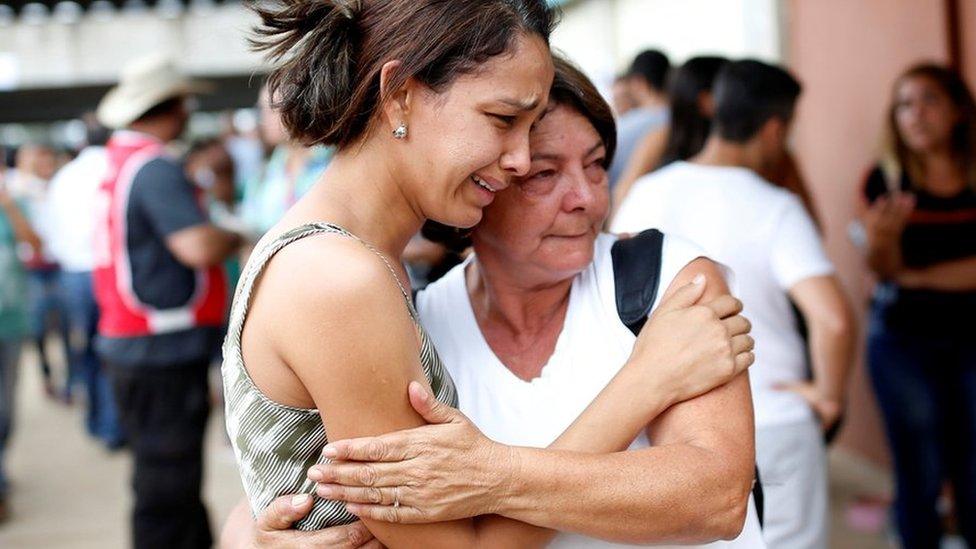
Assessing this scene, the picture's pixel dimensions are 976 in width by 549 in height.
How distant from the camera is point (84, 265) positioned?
319 inches

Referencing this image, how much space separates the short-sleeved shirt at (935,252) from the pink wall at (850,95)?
2.81 ft

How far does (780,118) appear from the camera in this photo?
11.9 feet

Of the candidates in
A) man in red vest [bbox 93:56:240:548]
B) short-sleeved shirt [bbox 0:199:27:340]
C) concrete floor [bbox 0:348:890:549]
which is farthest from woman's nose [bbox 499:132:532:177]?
short-sleeved shirt [bbox 0:199:27:340]

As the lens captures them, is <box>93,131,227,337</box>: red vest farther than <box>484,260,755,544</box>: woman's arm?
Yes

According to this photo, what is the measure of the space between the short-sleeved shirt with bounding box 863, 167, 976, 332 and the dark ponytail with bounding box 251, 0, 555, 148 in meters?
2.94

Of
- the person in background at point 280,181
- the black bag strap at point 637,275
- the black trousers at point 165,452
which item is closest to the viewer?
the black bag strap at point 637,275

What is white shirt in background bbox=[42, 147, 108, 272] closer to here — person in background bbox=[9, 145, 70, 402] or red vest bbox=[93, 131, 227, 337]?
person in background bbox=[9, 145, 70, 402]

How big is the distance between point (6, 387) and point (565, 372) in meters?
5.58

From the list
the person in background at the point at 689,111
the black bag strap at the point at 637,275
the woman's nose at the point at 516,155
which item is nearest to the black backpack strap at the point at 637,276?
the black bag strap at the point at 637,275

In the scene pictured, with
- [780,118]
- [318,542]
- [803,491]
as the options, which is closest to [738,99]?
[780,118]

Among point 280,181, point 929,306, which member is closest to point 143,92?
point 280,181

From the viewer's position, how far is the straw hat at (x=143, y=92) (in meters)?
4.80

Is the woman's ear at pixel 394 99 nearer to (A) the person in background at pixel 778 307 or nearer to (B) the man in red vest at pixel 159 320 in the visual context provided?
(A) the person in background at pixel 778 307

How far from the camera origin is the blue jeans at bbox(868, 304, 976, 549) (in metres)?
4.25
